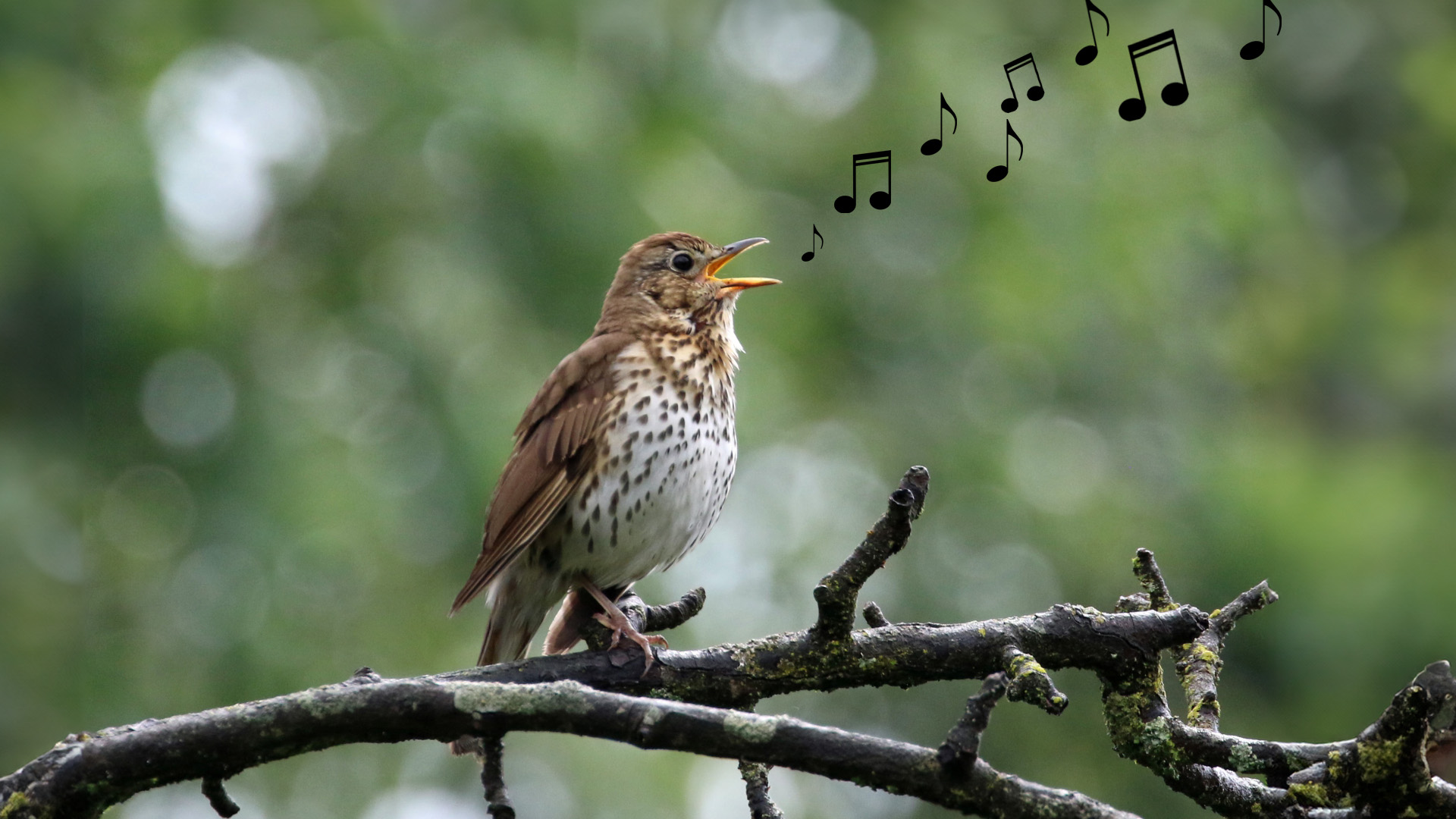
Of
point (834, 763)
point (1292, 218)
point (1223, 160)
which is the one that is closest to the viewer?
point (834, 763)

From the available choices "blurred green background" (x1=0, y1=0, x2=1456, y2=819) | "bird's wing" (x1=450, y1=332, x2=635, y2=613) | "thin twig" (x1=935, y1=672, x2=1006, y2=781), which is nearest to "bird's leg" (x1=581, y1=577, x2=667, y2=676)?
"bird's wing" (x1=450, y1=332, x2=635, y2=613)

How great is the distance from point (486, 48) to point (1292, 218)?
6.27 m

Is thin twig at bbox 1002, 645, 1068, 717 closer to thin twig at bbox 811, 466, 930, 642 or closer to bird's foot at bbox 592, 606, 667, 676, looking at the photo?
thin twig at bbox 811, 466, 930, 642

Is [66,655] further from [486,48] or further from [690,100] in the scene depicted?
[690,100]

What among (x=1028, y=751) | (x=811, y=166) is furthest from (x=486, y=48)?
(x=1028, y=751)

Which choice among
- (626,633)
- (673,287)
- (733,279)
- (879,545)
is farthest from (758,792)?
(673,287)

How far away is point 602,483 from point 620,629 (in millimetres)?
873

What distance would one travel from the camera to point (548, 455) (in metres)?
4.39

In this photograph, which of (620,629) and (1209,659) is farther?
(620,629)

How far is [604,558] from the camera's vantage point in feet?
14.2

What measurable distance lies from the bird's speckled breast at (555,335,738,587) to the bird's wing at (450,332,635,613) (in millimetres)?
60

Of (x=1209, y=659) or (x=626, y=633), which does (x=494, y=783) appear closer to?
(x=626, y=633)

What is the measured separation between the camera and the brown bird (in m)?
4.30

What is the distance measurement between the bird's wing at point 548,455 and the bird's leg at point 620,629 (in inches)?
11.5
